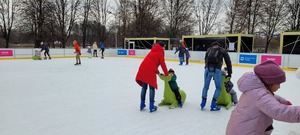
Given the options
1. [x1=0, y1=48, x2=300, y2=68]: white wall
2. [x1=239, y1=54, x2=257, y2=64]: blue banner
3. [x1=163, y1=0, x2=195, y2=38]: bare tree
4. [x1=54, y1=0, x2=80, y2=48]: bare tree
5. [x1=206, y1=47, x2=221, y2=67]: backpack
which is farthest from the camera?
[x1=163, y1=0, x2=195, y2=38]: bare tree

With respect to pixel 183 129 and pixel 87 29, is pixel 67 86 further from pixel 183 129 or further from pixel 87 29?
pixel 87 29

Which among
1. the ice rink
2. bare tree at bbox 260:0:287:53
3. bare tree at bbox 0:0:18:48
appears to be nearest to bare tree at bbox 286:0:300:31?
bare tree at bbox 260:0:287:53

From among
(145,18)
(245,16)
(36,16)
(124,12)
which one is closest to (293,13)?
(245,16)

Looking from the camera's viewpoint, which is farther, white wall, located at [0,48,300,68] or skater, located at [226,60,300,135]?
white wall, located at [0,48,300,68]

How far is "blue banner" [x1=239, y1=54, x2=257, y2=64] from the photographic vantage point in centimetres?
1410

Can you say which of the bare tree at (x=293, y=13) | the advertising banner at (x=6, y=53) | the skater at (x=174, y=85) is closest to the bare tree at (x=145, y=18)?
the bare tree at (x=293, y=13)

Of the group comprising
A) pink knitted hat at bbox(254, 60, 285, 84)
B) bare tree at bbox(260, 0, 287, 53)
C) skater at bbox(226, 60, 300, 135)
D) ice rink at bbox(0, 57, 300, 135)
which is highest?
bare tree at bbox(260, 0, 287, 53)

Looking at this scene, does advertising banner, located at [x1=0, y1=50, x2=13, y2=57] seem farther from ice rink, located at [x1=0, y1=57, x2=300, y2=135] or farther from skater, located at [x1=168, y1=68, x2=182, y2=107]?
skater, located at [x1=168, y1=68, x2=182, y2=107]

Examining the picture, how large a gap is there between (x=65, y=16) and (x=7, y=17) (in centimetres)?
705

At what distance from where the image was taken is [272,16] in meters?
26.1

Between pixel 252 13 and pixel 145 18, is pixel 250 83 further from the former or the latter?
pixel 145 18

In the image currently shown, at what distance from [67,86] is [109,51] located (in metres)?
17.6

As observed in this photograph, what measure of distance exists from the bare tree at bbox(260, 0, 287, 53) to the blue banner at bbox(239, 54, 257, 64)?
1297 cm

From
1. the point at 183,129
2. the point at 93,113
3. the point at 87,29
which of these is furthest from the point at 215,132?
the point at 87,29
